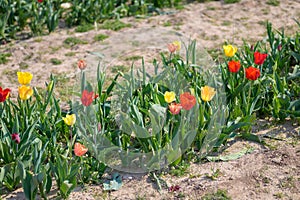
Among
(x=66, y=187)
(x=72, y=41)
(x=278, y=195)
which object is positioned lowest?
(x=278, y=195)

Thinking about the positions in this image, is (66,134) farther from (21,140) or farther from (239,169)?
(239,169)

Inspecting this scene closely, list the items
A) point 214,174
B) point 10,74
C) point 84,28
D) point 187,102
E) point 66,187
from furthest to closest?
1. point 84,28
2. point 10,74
3. point 214,174
4. point 187,102
5. point 66,187

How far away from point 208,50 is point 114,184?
2580mm

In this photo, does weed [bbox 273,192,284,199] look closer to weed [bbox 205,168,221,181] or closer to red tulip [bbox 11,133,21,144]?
weed [bbox 205,168,221,181]

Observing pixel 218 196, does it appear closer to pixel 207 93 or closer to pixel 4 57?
pixel 207 93

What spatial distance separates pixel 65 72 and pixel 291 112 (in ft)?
7.33

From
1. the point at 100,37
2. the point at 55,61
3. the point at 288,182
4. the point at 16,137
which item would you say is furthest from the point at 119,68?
the point at 288,182

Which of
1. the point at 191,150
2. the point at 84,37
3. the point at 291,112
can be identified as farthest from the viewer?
the point at 84,37

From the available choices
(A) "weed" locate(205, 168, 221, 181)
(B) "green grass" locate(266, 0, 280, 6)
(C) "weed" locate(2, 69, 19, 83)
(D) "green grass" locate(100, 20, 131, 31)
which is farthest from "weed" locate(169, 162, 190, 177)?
(B) "green grass" locate(266, 0, 280, 6)

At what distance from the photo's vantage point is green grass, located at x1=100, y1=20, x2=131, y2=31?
6784 mm

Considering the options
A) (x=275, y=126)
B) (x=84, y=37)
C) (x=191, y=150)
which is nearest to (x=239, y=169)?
(x=191, y=150)

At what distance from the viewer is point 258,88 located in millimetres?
4773

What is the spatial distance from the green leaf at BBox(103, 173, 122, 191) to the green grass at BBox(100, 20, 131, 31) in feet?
9.78

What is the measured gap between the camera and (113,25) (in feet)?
22.5
